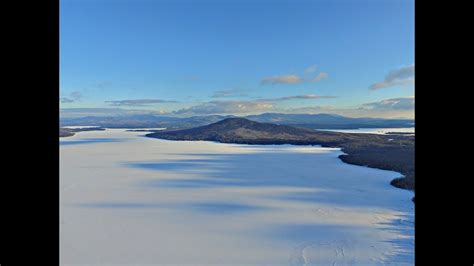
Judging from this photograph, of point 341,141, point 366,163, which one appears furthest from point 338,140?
point 366,163

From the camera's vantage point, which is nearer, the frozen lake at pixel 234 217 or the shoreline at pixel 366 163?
the frozen lake at pixel 234 217

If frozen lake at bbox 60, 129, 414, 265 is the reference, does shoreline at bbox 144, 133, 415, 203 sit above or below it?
above

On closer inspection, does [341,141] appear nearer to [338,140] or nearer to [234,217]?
[338,140]

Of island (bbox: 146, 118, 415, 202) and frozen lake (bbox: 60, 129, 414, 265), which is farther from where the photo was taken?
island (bbox: 146, 118, 415, 202)

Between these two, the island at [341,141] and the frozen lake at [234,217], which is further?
the island at [341,141]

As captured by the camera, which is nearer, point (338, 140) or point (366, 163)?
point (366, 163)

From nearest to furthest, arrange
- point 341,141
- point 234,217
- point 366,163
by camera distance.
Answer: point 234,217
point 366,163
point 341,141

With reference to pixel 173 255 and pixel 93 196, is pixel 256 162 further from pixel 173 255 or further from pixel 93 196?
pixel 173 255

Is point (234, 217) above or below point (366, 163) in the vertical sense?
below

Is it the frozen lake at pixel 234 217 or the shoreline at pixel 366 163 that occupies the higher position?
the shoreline at pixel 366 163

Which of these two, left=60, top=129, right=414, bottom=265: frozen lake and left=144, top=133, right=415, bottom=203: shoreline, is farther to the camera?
left=144, top=133, right=415, bottom=203: shoreline
